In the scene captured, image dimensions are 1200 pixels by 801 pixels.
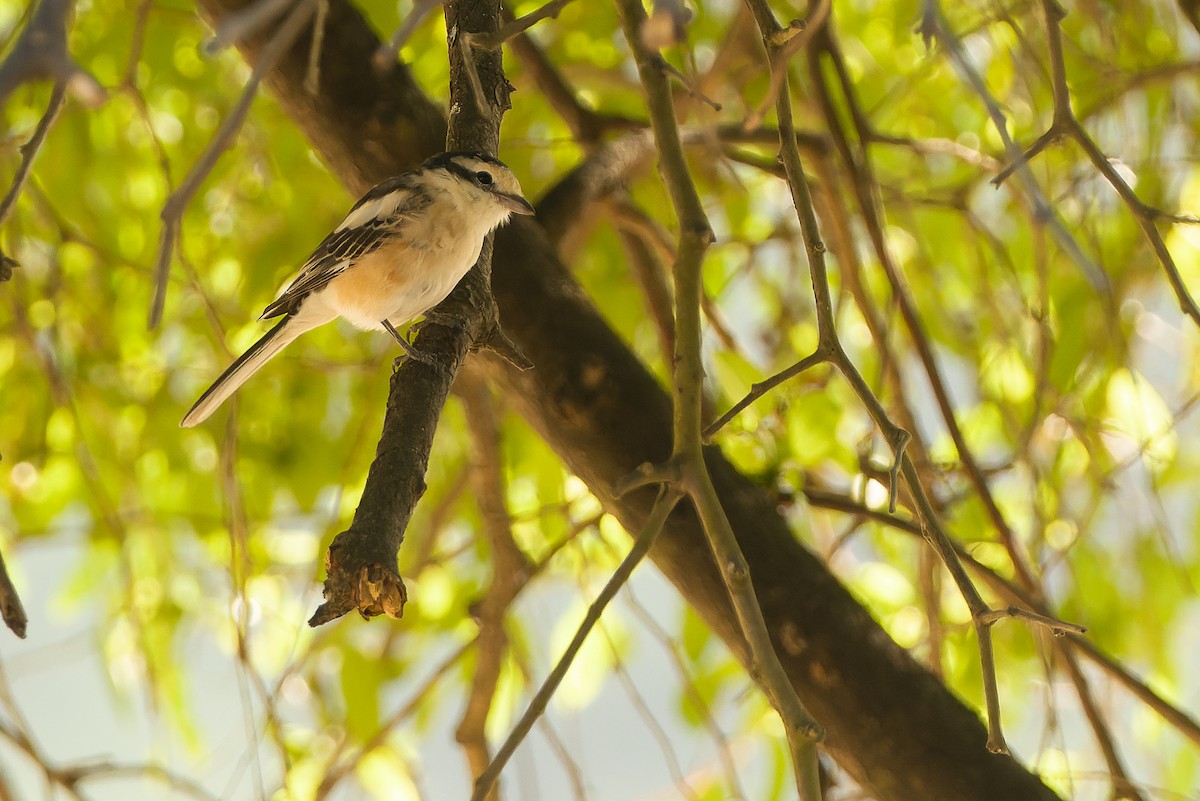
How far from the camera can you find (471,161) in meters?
1.84

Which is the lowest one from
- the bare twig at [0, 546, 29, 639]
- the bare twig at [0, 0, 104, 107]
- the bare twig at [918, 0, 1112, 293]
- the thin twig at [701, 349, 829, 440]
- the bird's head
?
the bare twig at [0, 546, 29, 639]

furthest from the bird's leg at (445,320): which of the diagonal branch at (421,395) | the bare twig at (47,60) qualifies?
the bare twig at (47,60)

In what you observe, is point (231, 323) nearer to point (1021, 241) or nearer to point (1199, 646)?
point (1021, 241)

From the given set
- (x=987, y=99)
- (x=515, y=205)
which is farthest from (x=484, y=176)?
(x=987, y=99)

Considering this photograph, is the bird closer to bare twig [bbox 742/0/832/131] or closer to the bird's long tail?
the bird's long tail

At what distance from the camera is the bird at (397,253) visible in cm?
198

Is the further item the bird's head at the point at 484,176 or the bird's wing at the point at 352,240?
the bird's wing at the point at 352,240

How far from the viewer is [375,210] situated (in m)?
2.09

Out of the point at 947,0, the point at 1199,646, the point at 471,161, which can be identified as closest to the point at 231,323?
the point at 471,161

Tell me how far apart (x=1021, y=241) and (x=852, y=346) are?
21.4 inches

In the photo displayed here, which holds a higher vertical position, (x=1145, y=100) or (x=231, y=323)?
(x=1145, y=100)

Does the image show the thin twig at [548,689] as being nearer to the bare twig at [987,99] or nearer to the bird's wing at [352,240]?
the bare twig at [987,99]

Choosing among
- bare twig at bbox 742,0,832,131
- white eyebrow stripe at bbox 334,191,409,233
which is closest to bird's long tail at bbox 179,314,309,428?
white eyebrow stripe at bbox 334,191,409,233

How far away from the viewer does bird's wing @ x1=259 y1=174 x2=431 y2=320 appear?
6.81 ft
